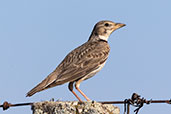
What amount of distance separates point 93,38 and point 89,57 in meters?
1.86

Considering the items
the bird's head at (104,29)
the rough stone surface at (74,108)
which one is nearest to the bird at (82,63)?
the bird's head at (104,29)

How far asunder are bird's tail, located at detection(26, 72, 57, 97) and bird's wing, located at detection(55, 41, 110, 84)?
0.13 m

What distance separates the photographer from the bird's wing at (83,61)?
33.1 ft

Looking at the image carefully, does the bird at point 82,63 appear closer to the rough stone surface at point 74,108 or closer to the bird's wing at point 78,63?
the bird's wing at point 78,63

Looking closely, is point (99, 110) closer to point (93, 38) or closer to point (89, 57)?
point (89, 57)

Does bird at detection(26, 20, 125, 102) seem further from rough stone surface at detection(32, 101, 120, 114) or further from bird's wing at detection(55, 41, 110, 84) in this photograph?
rough stone surface at detection(32, 101, 120, 114)

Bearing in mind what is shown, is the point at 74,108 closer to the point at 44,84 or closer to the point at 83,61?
the point at 44,84

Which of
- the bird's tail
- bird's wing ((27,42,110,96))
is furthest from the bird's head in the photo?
the bird's tail

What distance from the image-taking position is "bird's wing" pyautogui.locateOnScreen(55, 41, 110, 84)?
10.1m

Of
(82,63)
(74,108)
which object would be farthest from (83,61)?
(74,108)

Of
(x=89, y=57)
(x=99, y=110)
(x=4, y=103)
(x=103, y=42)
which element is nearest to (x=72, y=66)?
(x=89, y=57)

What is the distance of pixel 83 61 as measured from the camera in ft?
35.9

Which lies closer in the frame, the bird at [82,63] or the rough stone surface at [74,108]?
the rough stone surface at [74,108]

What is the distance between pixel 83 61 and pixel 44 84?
2.16 metres
